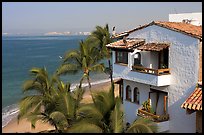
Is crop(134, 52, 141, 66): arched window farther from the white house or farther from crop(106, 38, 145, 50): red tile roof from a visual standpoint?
crop(106, 38, 145, 50): red tile roof

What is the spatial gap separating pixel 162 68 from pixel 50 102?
657 centimetres

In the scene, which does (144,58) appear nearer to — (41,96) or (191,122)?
(191,122)

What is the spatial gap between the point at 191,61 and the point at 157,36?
287cm

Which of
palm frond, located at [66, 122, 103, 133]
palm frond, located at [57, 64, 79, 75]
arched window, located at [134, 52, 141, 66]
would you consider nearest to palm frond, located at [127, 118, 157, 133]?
palm frond, located at [66, 122, 103, 133]

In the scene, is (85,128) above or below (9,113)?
above

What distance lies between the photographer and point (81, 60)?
26.7m

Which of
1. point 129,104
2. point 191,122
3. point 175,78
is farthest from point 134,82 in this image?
point 191,122

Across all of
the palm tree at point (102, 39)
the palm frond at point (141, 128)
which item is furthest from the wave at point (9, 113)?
the palm frond at point (141, 128)

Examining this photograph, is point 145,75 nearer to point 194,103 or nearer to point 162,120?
point 162,120

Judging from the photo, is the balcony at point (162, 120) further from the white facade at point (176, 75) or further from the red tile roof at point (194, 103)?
the red tile roof at point (194, 103)

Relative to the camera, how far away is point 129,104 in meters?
22.1

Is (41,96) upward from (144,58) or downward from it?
downward

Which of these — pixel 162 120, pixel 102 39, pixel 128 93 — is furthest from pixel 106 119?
pixel 102 39

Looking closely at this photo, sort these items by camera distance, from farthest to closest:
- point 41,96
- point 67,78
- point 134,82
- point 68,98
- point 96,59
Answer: point 67,78 → point 96,59 → point 134,82 → point 41,96 → point 68,98
